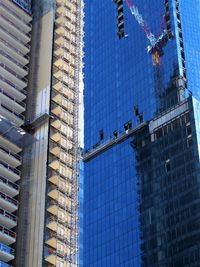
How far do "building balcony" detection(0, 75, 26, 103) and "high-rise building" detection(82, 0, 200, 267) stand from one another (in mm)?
56545

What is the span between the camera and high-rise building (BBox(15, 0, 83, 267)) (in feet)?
224

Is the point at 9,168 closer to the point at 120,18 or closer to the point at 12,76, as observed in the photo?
the point at 12,76

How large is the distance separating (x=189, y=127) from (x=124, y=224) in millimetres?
23942

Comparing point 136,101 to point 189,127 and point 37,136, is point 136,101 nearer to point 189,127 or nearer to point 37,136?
point 189,127

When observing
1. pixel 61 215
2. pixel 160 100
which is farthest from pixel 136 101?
pixel 61 215

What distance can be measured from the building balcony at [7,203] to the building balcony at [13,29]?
2417 centimetres

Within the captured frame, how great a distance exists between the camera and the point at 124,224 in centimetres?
14175

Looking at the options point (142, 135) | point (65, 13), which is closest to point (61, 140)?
point (65, 13)

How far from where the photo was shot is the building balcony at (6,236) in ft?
215

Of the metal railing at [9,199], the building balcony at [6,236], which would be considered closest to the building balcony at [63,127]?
the metal railing at [9,199]

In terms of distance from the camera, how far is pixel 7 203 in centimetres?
6862

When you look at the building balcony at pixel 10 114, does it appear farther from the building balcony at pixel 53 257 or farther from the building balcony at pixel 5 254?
the building balcony at pixel 5 254

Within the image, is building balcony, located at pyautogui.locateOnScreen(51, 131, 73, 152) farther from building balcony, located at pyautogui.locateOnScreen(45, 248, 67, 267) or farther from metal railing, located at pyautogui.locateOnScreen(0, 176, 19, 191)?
building balcony, located at pyautogui.locateOnScreen(45, 248, 67, 267)

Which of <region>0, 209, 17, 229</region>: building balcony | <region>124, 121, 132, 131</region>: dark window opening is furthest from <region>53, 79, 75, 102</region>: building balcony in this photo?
<region>124, 121, 132, 131</region>: dark window opening
